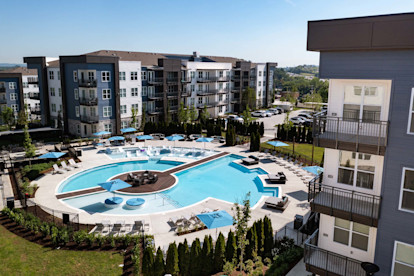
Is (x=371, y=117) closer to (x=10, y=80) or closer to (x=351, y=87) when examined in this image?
(x=351, y=87)

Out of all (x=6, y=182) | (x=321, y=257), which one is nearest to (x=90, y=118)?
(x=6, y=182)

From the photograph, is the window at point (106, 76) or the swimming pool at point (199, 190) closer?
the swimming pool at point (199, 190)

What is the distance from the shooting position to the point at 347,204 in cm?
1178

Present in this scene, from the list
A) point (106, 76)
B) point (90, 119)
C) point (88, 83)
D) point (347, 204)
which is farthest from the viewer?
point (106, 76)

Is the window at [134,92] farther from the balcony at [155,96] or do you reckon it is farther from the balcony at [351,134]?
the balcony at [351,134]

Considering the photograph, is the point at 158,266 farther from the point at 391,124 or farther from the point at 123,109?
the point at 123,109

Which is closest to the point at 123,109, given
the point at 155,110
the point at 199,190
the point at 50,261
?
the point at 155,110

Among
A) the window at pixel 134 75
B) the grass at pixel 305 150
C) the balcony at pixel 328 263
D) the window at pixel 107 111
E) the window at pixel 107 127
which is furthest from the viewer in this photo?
the window at pixel 134 75

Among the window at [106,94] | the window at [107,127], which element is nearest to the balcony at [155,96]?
the window at [106,94]

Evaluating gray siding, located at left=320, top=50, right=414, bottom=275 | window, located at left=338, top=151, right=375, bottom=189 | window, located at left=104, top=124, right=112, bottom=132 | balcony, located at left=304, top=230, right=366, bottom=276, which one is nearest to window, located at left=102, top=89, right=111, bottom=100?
window, located at left=104, top=124, right=112, bottom=132

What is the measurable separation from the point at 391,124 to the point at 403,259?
4.57 m

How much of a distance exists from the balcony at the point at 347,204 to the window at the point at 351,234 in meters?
0.79

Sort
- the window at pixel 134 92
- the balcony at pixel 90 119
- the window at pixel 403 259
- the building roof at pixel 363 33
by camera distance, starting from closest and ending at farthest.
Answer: the building roof at pixel 363 33 < the window at pixel 403 259 < the balcony at pixel 90 119 < the window at pixel 134 92

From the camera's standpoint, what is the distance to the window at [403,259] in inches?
417
